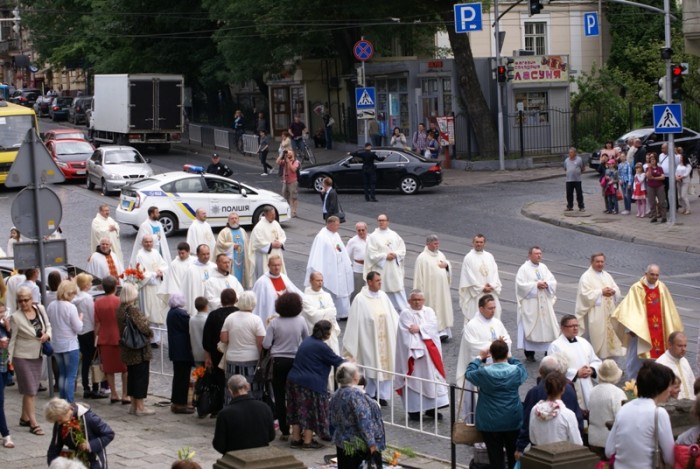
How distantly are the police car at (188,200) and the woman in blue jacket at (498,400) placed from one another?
16.6 metres

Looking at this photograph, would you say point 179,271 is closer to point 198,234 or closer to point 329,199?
point 198,234

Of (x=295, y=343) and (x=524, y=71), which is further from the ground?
(x=524, y=71)

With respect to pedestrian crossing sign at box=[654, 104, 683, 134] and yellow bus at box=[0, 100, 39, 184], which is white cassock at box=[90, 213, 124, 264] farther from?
yellow bus at box=[0, 100, 39, 184]

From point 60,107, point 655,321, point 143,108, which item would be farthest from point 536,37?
point 655,321

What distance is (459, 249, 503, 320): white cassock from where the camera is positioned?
660 inches

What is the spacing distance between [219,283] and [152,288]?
246 cm

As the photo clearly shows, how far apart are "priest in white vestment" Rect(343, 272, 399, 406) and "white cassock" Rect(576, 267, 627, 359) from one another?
9.12ft

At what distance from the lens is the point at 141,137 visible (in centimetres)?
4556

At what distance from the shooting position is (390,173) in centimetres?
3319

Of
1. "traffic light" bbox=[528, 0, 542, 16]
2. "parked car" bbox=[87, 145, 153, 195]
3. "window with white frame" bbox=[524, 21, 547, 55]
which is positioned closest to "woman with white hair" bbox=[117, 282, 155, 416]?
"parked car" bbox=[87, 145, 153, 195]

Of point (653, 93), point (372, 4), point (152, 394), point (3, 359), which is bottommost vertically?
point (152, 394)

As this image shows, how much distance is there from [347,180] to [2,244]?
10.9m

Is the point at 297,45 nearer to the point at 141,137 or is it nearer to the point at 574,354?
the point at 141,137

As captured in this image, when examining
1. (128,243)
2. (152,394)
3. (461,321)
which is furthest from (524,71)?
(152,394)
